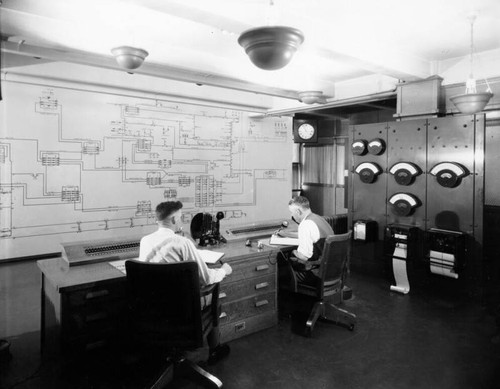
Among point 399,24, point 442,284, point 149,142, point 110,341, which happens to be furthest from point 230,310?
point 149,142

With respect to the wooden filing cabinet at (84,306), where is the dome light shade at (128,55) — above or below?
above

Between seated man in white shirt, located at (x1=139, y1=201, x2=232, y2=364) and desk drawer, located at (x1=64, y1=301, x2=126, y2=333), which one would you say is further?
desk drawer, located at (x1=64, y1=301, x2=126, y2=333)

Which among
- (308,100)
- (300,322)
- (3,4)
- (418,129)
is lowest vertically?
(300,322)

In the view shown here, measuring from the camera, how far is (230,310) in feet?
10.6

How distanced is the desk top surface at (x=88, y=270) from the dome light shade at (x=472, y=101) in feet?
7.47

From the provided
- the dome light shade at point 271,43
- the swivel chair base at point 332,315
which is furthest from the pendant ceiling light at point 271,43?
the swivel chair base at point 332,315

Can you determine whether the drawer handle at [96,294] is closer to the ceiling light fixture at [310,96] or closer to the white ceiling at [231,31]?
the white ceiling at [231,31]

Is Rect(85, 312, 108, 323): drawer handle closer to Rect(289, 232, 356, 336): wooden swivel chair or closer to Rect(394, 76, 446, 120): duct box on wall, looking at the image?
Rect(289, 232, 356, 336): wooden swivel chair

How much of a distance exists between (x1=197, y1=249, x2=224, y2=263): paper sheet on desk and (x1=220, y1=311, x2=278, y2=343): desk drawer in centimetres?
59

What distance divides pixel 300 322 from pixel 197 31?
318 cm

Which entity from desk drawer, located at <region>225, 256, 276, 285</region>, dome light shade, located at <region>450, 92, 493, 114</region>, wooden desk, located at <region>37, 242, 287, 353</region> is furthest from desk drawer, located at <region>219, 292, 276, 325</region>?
dome light shade, located at <region>450, 92, 493, 114</region>

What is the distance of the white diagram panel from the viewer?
16.2 feet

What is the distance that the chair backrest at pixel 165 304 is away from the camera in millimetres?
2211

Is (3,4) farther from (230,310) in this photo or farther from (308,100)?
(308,100)
